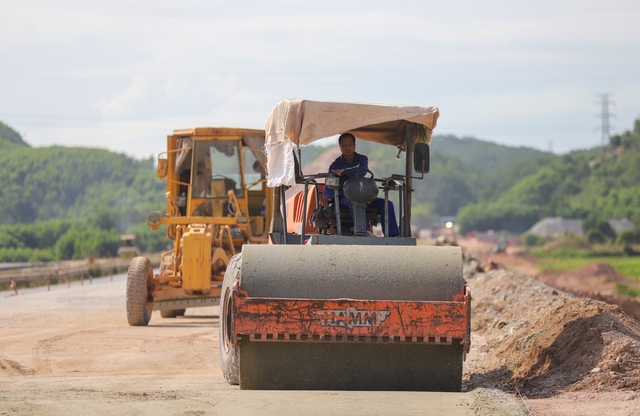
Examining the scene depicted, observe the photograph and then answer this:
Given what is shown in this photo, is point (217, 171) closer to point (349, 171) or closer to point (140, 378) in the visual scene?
point (140, 378)

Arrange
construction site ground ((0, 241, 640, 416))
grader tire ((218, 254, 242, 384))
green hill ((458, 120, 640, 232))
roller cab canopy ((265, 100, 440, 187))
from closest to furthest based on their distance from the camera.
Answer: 1. construction site ground ((0, 241, 640, 416))
2. grader tire ((218, 254, 242, 384))
3. roller cab canopy ((265, 100, 440, 187))
4. green hill ((458, 120, 640, 232))

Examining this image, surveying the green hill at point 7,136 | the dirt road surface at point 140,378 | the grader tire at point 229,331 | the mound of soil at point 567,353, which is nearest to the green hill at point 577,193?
the green hill at point 7,136

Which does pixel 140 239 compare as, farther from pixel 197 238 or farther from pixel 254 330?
pixel 254 330

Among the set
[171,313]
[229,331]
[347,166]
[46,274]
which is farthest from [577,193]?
[229,331]

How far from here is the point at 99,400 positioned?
8125 mm

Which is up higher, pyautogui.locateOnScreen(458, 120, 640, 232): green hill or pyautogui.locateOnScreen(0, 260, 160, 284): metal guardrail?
pyautogui.locateOnScreen(458, 120, 640, 232): green hill

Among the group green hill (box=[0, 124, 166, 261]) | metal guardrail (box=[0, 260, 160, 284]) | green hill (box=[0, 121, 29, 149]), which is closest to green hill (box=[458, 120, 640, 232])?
green hill (box=[0, 124, 166, 261])

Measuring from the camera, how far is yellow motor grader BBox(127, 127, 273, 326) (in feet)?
58.0

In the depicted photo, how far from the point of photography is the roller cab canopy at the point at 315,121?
32.3 ft

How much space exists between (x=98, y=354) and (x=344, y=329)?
559cm

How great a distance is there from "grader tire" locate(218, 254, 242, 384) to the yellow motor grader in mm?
7568

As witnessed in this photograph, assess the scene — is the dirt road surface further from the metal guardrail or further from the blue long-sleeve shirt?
the metal guardrail

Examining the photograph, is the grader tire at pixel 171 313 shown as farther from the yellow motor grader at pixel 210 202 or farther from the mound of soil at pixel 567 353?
the mound of soil at pixel 567 353

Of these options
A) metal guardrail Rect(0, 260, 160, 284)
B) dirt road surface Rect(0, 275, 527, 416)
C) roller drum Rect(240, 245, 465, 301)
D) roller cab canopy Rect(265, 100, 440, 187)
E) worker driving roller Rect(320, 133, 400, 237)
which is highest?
roller cab canopy Rect(265, 100, 440, 187)
